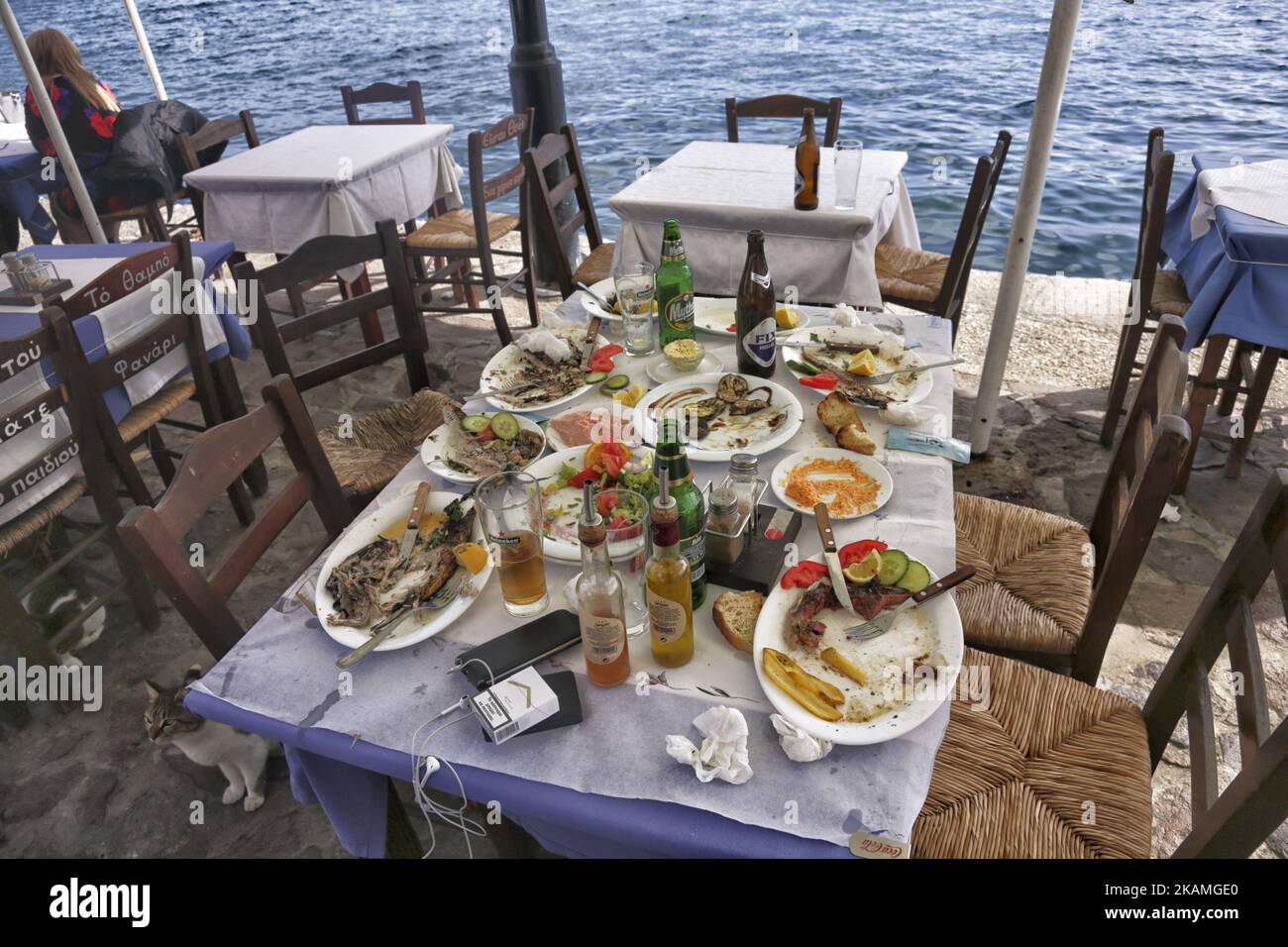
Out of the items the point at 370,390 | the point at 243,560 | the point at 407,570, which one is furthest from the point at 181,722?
the point at 370,390

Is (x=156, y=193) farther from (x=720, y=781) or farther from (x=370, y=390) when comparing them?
(x=720, y=781)

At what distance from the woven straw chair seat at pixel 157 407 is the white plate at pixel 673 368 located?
156 cm

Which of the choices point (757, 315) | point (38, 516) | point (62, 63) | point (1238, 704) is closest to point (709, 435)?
point (757, 315)

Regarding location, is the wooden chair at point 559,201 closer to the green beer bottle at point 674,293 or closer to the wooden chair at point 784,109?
the wooden chair at point 784,109

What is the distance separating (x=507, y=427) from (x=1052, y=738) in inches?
43.6

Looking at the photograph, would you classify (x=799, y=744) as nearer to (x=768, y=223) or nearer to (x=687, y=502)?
(x=687, y=502)

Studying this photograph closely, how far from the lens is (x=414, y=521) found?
4.33 feet

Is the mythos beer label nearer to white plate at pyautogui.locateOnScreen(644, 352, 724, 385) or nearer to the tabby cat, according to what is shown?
white plate at pyautogui.locateOnScreen(644, 352, 724, 385)

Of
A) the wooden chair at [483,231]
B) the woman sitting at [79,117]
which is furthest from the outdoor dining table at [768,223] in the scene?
the woman sitting at [79,117]

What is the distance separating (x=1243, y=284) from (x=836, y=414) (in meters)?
1.61

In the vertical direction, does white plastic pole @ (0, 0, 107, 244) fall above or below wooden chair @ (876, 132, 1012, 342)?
above

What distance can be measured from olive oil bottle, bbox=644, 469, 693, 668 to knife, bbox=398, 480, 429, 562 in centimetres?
45

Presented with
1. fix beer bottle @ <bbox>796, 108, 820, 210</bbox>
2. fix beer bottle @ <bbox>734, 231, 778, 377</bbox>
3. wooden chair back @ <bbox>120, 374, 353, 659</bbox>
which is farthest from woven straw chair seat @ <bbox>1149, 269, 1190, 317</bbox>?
wooden chair back @ <bbox>120, 374, 353, 659</bbox>

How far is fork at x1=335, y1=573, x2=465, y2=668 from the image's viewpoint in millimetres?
1072
